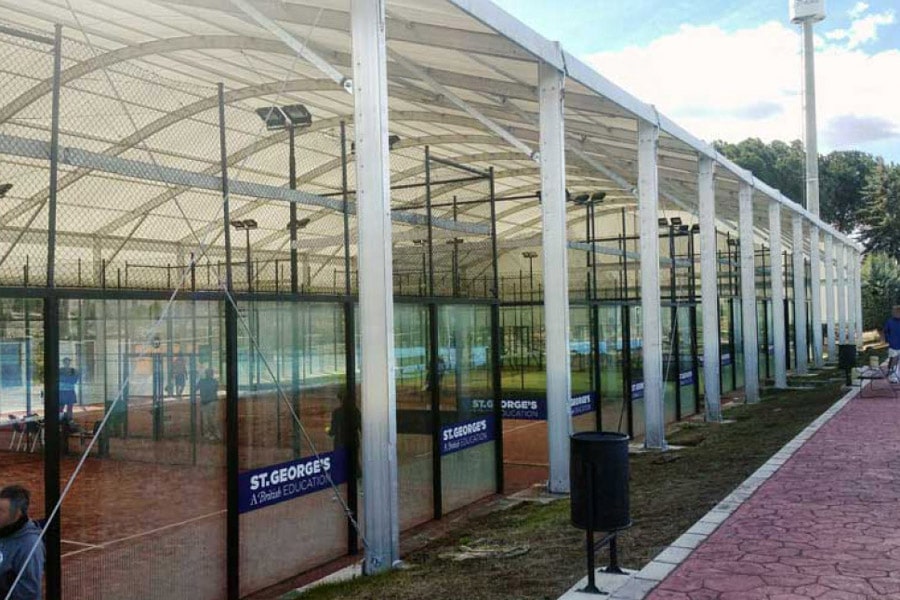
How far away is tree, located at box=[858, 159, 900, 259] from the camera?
66625 mm

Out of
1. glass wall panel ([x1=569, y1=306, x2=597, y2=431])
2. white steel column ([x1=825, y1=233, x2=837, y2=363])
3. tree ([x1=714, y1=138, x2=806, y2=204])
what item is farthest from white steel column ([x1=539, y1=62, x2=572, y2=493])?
tree ([x1=714, y1=138, x2=806, y2=204])

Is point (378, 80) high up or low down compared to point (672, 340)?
up

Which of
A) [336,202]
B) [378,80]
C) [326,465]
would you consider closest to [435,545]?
[326,465]

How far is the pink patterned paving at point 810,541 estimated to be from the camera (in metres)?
5.90

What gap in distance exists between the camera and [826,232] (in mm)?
34312

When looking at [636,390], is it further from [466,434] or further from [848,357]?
[848,357]

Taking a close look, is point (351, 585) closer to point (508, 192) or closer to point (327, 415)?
point (327, 415)

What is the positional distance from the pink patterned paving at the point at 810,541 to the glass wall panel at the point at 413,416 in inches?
139

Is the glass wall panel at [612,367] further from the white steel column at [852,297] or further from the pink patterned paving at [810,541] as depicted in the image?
the white steel column at [852,297]

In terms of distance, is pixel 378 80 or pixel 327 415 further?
pixel 327 415

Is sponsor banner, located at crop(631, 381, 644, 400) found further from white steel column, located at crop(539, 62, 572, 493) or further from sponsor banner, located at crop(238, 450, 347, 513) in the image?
sponsor banner, located at crop(238, 450, 347, 513)

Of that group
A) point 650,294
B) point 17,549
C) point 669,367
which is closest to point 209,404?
point 17,549

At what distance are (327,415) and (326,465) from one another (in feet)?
2.73

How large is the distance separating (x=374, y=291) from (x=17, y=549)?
3548 millimetres
